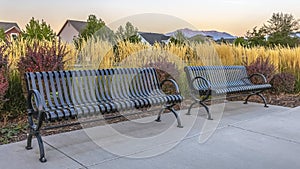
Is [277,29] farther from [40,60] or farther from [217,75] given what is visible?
[40,60]

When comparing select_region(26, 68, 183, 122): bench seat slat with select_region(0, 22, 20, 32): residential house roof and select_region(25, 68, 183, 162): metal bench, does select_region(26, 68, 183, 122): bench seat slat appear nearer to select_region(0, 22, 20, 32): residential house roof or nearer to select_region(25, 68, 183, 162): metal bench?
select_region(25, 68, 183, 162): metal bench

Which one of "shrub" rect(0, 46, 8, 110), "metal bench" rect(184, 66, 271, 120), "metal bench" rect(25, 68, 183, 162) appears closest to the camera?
"metal bench" rect(25, 68, 183, 162)

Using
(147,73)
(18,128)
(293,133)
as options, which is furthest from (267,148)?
(18,128)

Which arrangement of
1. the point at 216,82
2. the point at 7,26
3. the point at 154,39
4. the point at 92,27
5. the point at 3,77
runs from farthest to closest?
the point at 7,26
the point at 92,27
the point at 154,39
the point at 216,82
the point at 3,77

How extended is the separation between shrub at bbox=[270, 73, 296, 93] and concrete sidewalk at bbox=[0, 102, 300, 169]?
2482 millimetres

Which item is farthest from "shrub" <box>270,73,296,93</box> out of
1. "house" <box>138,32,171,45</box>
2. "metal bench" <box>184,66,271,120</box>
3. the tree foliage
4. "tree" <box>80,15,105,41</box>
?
the tree foliage

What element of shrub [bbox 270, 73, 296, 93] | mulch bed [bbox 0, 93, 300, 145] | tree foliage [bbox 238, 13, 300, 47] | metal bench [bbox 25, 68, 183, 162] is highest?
tree foliage [bbox 238, 13, 300, 47]

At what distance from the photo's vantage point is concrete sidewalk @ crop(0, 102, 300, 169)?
2.49 meters

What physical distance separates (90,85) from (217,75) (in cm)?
266

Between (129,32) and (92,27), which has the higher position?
(92,27)

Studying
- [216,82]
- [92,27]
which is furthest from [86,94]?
[92,27]

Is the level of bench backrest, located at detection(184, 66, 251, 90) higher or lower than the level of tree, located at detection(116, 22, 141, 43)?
lower

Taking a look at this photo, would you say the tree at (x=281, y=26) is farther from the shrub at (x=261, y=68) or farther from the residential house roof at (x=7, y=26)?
the residential house roof at (x=7, y=26)

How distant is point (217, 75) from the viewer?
5.14m
